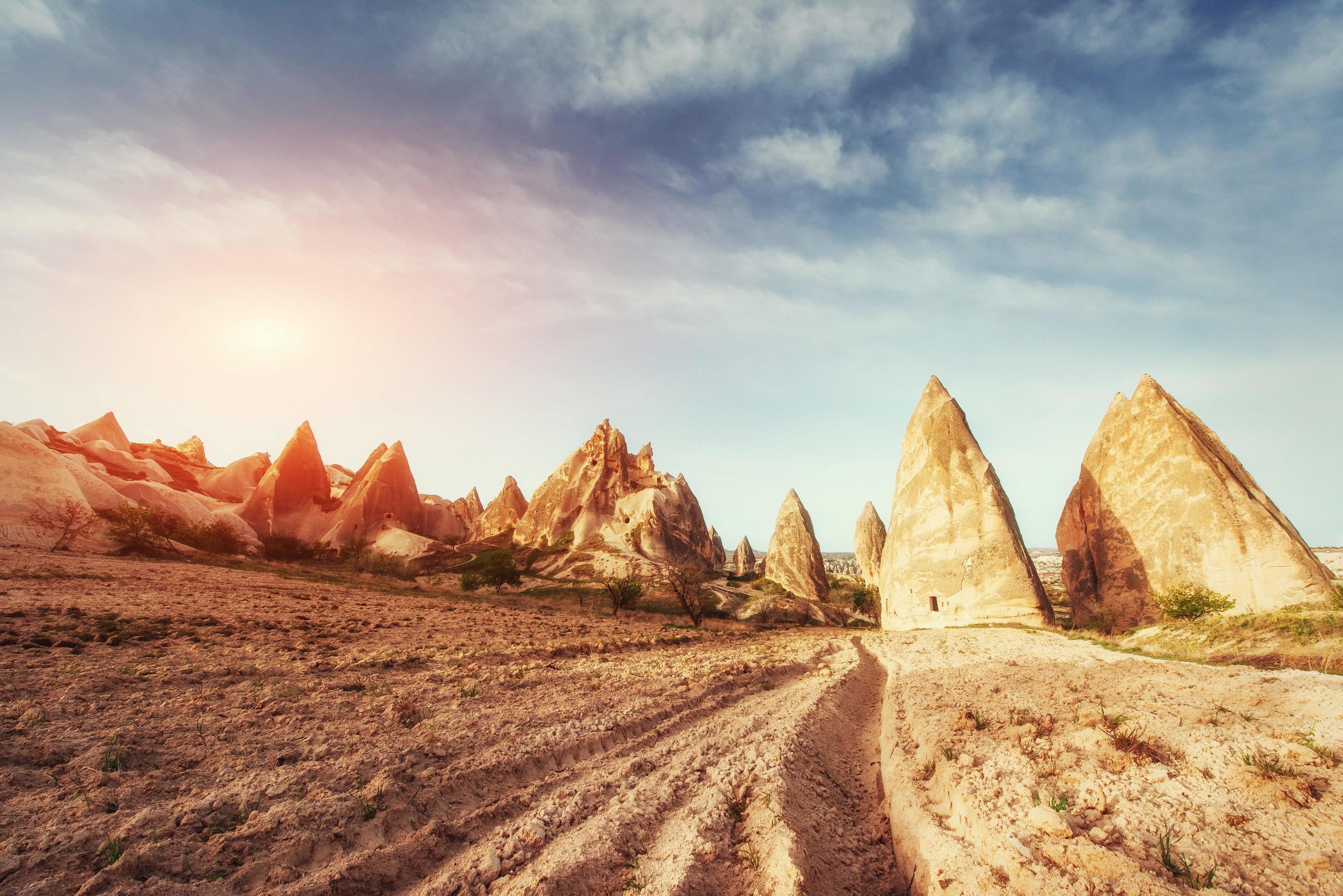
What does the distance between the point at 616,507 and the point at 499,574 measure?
77.7 feet

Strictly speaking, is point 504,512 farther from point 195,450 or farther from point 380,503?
point 195,450

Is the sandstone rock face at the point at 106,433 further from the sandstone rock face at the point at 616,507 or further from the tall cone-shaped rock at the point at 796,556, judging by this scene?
the tall cone-shaped rock at the point at 796,556

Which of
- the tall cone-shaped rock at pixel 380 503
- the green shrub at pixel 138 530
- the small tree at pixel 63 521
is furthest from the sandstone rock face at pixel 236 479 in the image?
the small tree at pixel 63 521

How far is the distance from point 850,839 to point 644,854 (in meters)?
2.24

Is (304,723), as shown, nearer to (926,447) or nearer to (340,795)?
(340,795)

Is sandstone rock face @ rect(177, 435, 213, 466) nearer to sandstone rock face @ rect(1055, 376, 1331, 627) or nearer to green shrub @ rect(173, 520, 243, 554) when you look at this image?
green shrub @ rect(173, 520, 243, 554)

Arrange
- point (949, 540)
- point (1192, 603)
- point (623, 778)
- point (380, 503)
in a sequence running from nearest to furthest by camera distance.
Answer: point (623, 778) < point (1192, 603) < point (949, 540) < point (380, 503)

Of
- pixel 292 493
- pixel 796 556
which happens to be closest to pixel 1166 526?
pixel 796 556

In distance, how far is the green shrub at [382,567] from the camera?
43625mm

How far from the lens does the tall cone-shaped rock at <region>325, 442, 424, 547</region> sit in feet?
197

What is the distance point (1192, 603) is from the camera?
54.1 feet

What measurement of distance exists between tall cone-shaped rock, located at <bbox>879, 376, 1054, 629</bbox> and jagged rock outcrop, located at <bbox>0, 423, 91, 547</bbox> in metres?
45.8

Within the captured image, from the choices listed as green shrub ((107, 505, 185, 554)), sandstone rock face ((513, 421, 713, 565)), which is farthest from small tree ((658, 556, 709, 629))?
green shrub ((107, 505, 185, 554))

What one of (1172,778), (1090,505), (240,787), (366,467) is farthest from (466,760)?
(366,467)
